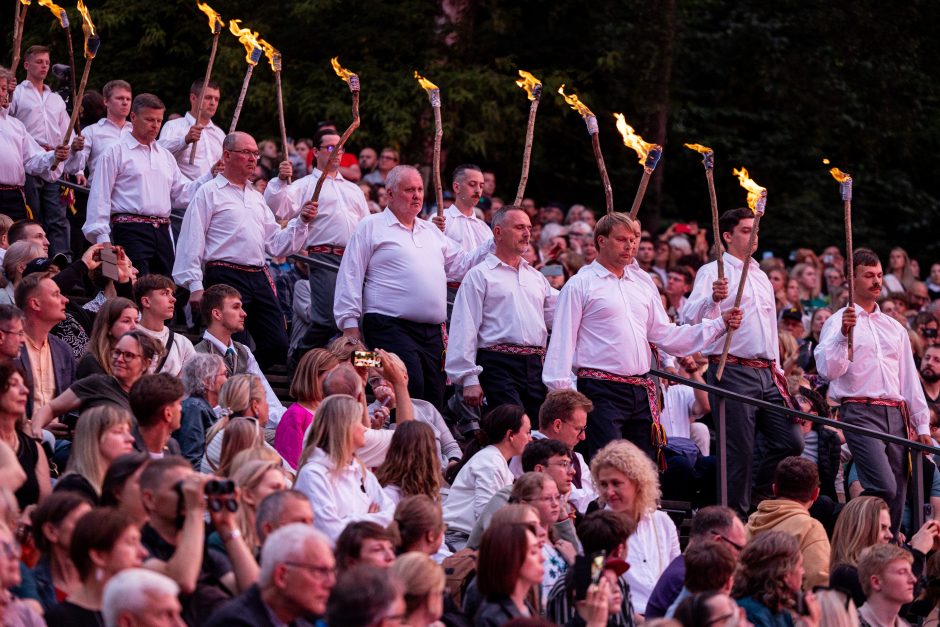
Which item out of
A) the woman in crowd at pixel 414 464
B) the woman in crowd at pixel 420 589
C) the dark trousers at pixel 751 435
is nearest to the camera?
the woman in crowd at pixel 420 589

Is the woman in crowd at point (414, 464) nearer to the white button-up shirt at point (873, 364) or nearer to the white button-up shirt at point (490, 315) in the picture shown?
the white button-up shirt at point (490, 315)

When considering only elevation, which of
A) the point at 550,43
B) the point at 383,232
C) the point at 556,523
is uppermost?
the point at 550,43

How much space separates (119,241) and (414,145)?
22.5 ft

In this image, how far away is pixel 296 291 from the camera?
487 inches

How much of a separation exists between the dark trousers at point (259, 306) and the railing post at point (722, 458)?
10.1ft

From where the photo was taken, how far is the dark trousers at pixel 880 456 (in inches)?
421

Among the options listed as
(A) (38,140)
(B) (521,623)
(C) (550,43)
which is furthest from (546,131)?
(B) (521,623)

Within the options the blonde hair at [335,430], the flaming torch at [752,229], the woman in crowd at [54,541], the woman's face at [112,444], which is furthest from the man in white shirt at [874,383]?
the woman in crowd at [54,541]

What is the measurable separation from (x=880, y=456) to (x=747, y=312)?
4.01 feet

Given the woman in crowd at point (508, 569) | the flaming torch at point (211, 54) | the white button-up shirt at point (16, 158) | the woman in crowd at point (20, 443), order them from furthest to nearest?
the flaming torch at point (211, 54), the white button-up shirt at point (16, 158), the woman in crowd at point (20, 443), the woman in crowd at point (508, 569)

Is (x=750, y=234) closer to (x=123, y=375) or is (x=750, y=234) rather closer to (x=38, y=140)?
(x=123, y=375)

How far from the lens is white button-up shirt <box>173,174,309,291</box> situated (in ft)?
37.0

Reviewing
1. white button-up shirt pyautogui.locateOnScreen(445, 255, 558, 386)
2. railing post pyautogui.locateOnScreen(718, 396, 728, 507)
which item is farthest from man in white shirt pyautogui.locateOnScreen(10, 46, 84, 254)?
railing post pyautogui.locateOnScreen(718, 396, 728, 507)

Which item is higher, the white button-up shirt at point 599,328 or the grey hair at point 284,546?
the white button-up shirt at point 599,328
